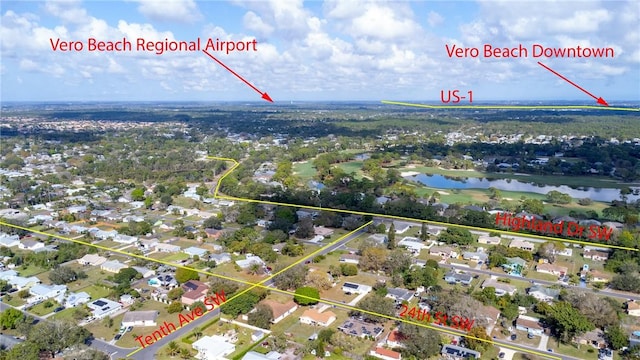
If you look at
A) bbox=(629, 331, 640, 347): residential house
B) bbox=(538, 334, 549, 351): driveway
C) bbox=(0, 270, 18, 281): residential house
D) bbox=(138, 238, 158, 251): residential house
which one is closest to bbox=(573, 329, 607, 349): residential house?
bbox=(629, 331, 640, 347): residential house

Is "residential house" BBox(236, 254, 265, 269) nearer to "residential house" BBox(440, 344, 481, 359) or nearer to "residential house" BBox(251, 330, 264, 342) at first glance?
"residential house" BBox(251, 330, 264, 342)

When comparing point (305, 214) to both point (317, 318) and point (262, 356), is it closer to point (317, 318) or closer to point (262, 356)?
point (317, 318)

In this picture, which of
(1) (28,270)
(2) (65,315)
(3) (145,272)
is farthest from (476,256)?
(1) (28,270)

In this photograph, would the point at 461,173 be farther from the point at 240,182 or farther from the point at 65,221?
the point at 65,221

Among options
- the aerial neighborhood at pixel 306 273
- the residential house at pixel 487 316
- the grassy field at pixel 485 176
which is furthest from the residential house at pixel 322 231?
the residential house at pixel 487 316

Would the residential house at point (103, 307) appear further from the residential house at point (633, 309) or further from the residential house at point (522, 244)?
the residential house at point (633, 309)

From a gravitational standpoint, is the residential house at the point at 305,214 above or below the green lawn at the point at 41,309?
above
